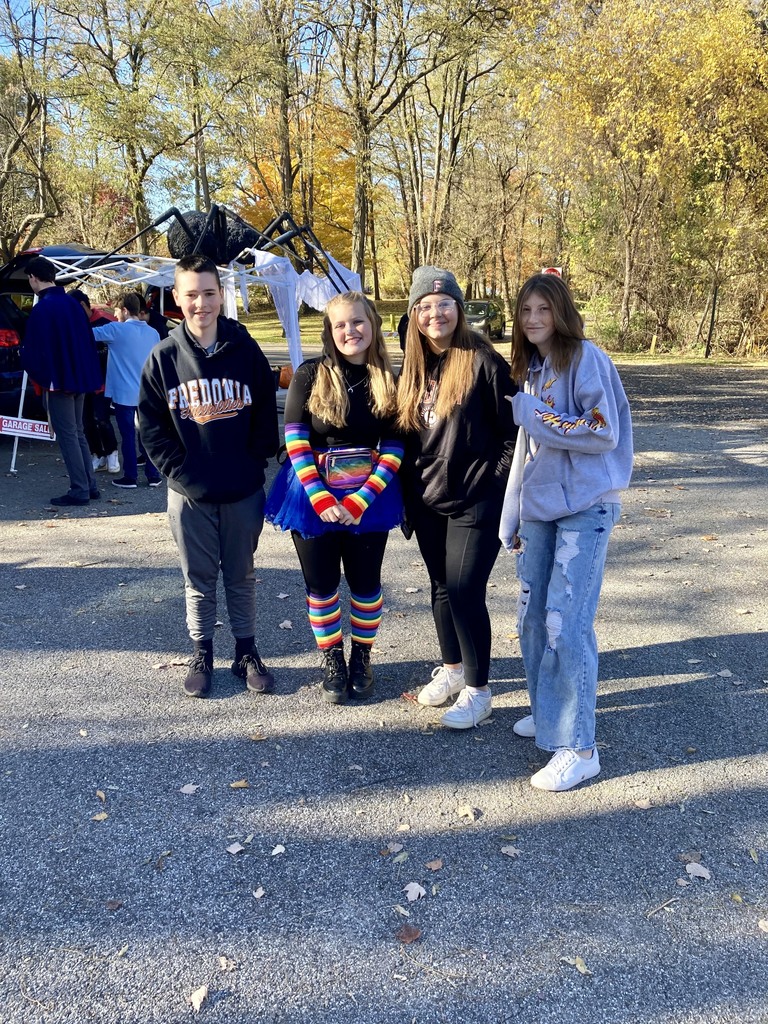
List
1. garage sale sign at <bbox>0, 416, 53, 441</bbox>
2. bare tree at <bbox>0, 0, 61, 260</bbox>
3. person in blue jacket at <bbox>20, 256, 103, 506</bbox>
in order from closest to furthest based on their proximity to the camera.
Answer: person in blue jacket at <bbox>20, 256, 103, 506</bbox>, garage sale sign at <bbox>0, 416, 53, 441</bbox>, bare tree at <bbox>0, 0, 61, 260</bbox>

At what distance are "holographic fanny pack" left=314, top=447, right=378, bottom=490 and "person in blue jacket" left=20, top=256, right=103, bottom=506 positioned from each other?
14.2 feet

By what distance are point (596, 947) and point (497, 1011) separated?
0.38 metres

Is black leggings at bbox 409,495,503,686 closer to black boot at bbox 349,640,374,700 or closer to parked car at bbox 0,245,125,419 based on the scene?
black boot at bbox 349,640,374,700

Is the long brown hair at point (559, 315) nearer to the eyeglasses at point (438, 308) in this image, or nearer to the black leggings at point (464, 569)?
the eyeglasses at point (438, 308)

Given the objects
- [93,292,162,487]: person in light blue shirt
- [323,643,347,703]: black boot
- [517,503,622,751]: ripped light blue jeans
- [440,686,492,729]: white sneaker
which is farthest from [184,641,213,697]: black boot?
[93,292,162,487]: person in light blue shirt

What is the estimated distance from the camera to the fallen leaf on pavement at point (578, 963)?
220 centimetres

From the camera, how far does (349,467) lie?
340cm

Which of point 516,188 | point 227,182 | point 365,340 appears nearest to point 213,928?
point 365,340

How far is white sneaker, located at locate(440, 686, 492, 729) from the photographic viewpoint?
11.3 feet

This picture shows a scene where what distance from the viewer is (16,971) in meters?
2.20

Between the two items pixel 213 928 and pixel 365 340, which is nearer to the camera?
pixel 213 928

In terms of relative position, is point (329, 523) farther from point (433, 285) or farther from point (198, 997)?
point (198, 997)

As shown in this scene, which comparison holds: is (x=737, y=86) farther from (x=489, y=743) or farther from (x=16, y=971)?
(x=16, y=971)

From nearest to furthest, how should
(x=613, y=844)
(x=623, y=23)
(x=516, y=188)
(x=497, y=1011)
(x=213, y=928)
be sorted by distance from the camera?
(x=497, y=1011) < (x=213, y=928) < (x=613, y=844) < (x=623, y=23) < (x=516, y=188)
